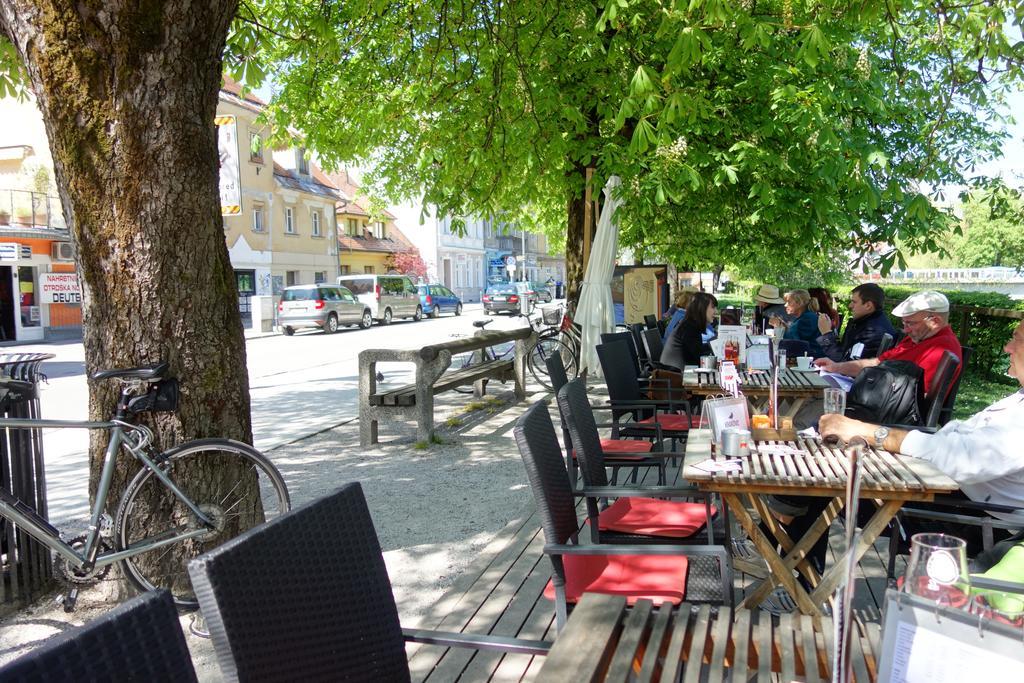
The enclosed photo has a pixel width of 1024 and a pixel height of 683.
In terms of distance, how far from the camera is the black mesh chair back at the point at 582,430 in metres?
3.55

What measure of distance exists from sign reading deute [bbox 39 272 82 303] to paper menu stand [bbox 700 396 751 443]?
26.5 metres

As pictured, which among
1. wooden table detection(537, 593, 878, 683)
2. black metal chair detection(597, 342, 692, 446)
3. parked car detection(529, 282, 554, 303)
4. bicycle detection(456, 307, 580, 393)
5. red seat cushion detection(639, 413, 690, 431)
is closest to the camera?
wooden table detection(537, 593, 878, 683)

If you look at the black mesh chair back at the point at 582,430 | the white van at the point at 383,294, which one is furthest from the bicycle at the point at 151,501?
the white van at the point at 383,294

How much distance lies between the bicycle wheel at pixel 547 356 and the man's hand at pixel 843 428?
8888 millimetres

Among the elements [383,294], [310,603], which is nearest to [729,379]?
[310,603]

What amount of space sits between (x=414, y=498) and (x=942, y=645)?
4.95 metres

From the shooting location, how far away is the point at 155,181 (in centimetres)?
365

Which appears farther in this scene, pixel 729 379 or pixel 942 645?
pixel 729 379

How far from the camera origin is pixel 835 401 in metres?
3.78

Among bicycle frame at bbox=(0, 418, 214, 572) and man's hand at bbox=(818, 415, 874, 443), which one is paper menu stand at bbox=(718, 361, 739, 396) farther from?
bicycle frame at bbox=(0, 418, 214, 572)

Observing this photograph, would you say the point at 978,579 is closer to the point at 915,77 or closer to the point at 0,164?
the point at 915,77

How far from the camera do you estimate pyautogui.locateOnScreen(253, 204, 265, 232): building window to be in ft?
124

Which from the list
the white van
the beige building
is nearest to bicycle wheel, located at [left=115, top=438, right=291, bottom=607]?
the white van

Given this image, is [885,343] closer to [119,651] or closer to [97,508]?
[97,508]
